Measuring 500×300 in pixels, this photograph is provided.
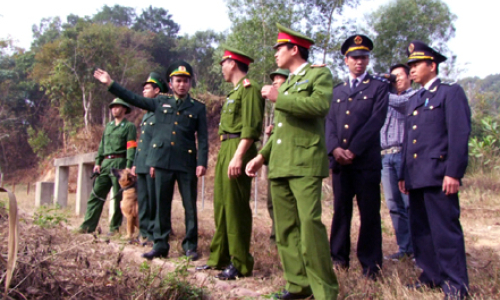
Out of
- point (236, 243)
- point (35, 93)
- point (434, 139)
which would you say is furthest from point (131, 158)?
point (35, 93)

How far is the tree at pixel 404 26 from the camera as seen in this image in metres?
22.5

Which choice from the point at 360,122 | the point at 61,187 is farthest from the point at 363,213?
the point at 61,187

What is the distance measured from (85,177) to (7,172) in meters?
28.5

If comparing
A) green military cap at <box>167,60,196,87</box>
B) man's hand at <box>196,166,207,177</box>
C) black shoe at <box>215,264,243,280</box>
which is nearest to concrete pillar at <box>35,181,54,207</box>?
green military cap at <box>167,60,196,87</box>

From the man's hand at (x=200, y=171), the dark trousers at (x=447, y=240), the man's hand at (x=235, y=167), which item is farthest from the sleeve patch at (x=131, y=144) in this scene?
the dark trousers at (x=447, y=240)

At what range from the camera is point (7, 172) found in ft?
107

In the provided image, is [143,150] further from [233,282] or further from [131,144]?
[233,282]

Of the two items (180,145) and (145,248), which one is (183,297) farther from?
(145,248)

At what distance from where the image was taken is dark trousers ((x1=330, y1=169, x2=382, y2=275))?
3545 mm

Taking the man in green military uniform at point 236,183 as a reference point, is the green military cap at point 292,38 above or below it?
above

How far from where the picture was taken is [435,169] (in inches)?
120

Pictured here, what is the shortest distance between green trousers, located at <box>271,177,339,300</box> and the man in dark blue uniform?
0.81 metres

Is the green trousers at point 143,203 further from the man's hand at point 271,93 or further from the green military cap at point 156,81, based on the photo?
the man's hand at point 271,93

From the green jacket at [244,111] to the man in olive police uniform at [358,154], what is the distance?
1.99 ft
